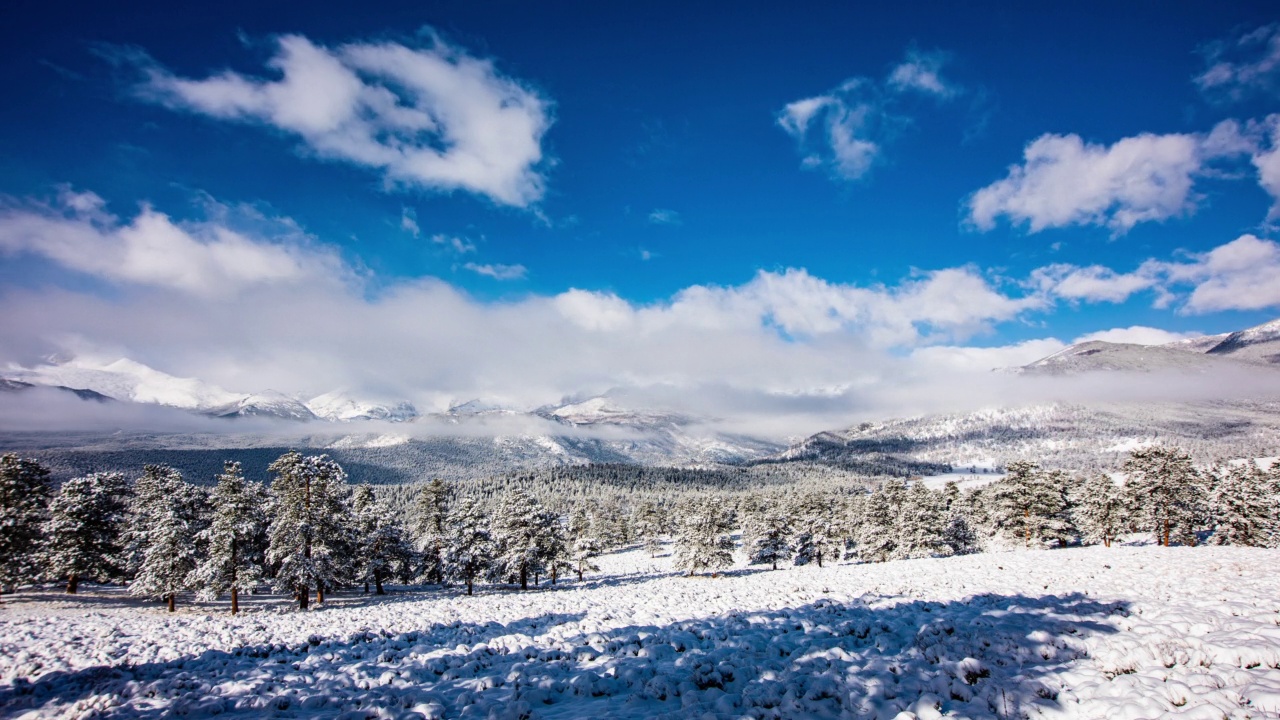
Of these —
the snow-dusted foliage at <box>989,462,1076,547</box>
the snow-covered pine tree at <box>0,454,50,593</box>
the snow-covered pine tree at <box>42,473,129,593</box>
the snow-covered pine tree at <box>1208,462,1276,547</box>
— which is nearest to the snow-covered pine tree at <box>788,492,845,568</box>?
the snow-dusted foliage at <box>989,462,1076,547</box>

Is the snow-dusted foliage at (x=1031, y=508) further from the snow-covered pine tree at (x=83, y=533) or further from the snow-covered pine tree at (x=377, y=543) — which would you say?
the snow-covered pine tree at (x=83, y=533)

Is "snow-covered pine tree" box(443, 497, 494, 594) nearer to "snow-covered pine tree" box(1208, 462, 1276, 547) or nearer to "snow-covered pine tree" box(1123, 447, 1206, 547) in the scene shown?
"snow-covered pine tree" box(1123, 447, 1206, 547)

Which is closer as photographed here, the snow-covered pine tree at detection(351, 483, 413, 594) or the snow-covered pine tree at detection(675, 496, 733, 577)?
the snow-covered pine tree at detection(351, 483, 413, 594)

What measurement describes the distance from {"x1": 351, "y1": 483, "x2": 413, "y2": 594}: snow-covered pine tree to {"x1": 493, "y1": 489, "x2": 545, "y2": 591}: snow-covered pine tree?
9.68m

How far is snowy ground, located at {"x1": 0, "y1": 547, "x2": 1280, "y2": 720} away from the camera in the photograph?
7.98 meters

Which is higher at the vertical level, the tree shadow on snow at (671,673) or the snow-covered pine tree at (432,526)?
the tree shadow on snow at (671,673)

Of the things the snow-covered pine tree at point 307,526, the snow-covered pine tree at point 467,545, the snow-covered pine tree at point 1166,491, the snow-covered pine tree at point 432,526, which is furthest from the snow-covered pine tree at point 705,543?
the snow-covered pine tree at point 1166,491

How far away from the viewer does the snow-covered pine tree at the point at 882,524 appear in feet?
187

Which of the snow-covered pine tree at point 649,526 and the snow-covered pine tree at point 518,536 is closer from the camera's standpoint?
the snow-covered pine tree at point 518,536

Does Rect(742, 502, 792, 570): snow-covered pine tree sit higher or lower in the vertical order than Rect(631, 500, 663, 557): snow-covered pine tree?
higher

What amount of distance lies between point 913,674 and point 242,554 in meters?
39.7

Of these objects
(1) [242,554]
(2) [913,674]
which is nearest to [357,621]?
(1) [242,554]

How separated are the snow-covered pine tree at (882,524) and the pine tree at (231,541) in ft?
192

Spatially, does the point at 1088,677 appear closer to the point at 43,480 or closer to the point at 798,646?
the point at 798,646
